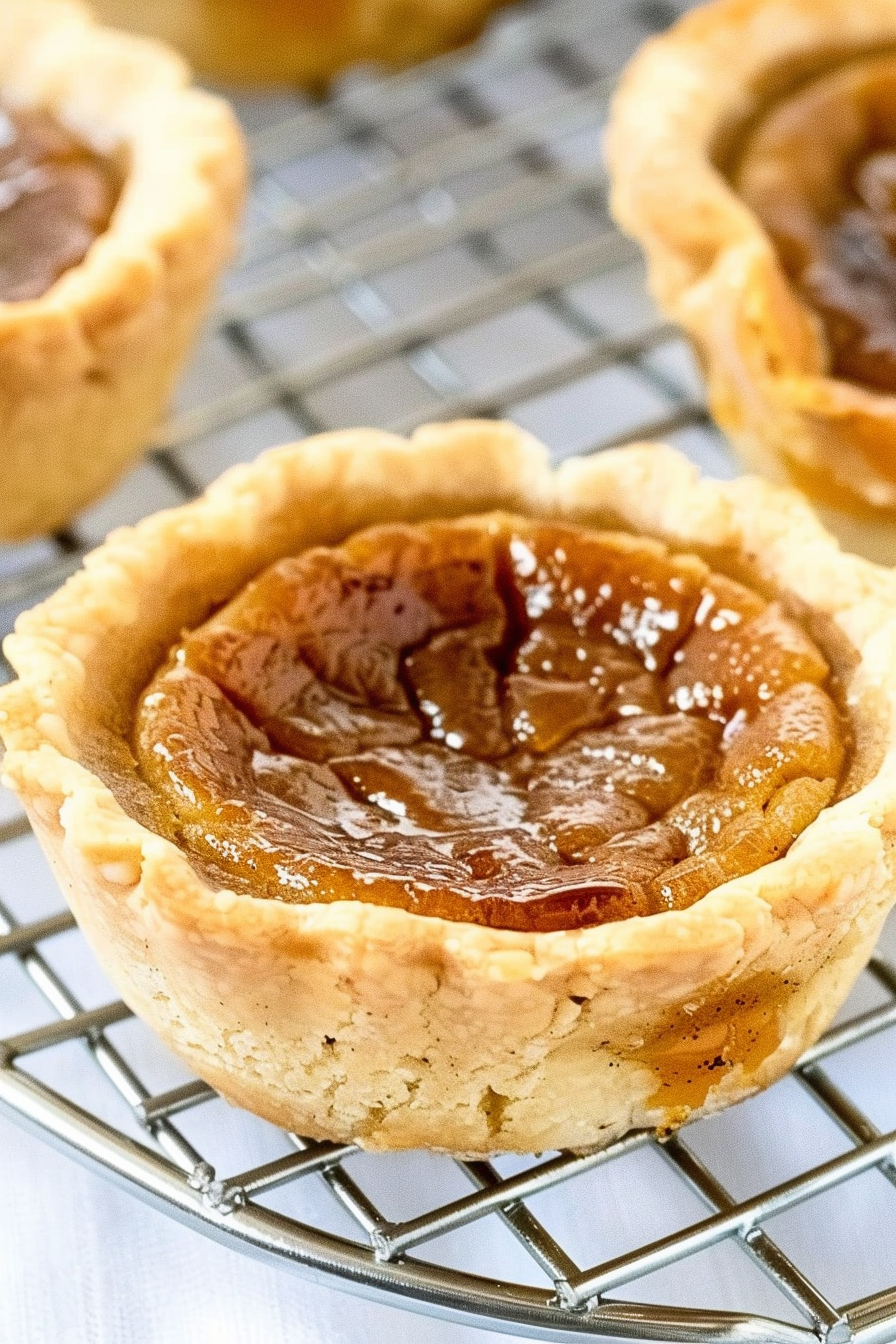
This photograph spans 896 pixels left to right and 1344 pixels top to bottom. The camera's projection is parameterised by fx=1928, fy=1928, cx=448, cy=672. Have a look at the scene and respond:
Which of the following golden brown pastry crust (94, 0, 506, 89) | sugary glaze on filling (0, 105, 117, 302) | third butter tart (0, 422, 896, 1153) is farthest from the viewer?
golden brown pastry crust (94, 0, 506, 89)

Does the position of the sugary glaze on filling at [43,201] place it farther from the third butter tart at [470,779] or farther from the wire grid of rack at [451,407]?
the third butter tart at [470,779]

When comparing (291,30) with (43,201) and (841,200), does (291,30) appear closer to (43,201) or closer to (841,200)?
(43,201)

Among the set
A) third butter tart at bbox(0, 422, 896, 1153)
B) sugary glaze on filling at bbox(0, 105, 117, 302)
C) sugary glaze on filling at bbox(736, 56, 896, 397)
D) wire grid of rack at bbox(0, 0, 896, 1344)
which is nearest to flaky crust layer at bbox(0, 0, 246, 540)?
sugary glaze on filling at bbox(0, 105, 117, 302)

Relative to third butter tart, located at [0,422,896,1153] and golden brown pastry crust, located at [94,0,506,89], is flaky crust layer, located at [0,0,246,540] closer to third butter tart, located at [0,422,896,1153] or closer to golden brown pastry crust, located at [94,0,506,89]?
third butter tart, located at [0,422,896,1153]

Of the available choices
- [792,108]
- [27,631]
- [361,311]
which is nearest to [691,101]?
[792,108]

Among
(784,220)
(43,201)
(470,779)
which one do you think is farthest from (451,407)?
(470,779)

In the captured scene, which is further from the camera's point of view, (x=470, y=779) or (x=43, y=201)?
(x=43, y=201)
